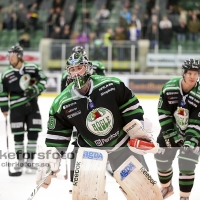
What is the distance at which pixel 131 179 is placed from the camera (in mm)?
3342

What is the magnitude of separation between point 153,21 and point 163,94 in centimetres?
877

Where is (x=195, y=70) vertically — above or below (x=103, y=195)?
above

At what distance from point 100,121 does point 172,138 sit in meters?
1.14

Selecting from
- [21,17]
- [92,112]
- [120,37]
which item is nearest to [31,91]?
[92,112]

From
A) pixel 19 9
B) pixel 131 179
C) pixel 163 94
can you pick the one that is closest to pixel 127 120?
pixel 131 179

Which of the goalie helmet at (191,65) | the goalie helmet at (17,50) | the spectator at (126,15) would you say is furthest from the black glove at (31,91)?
the spectator at (126,15)

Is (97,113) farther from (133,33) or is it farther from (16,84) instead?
(133,33)

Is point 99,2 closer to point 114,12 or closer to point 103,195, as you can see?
point 114,12

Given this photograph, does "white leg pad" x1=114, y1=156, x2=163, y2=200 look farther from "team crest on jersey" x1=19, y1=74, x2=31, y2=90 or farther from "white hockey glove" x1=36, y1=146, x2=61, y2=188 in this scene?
"team crest on jersey" x1=19, y1=74, x2=31, y2=90

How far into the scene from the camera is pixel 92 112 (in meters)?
3.39

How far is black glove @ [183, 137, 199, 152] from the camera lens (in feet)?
13.3

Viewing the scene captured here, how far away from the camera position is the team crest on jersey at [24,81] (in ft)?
18.8

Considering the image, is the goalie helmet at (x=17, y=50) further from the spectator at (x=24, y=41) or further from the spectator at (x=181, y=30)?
the spectator at (x=181, y=30)

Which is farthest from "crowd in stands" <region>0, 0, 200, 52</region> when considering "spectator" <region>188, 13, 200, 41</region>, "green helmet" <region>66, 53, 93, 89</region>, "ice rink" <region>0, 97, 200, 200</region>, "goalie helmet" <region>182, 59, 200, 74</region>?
"green helmet" <region>66, 53, 93, 89</region>
